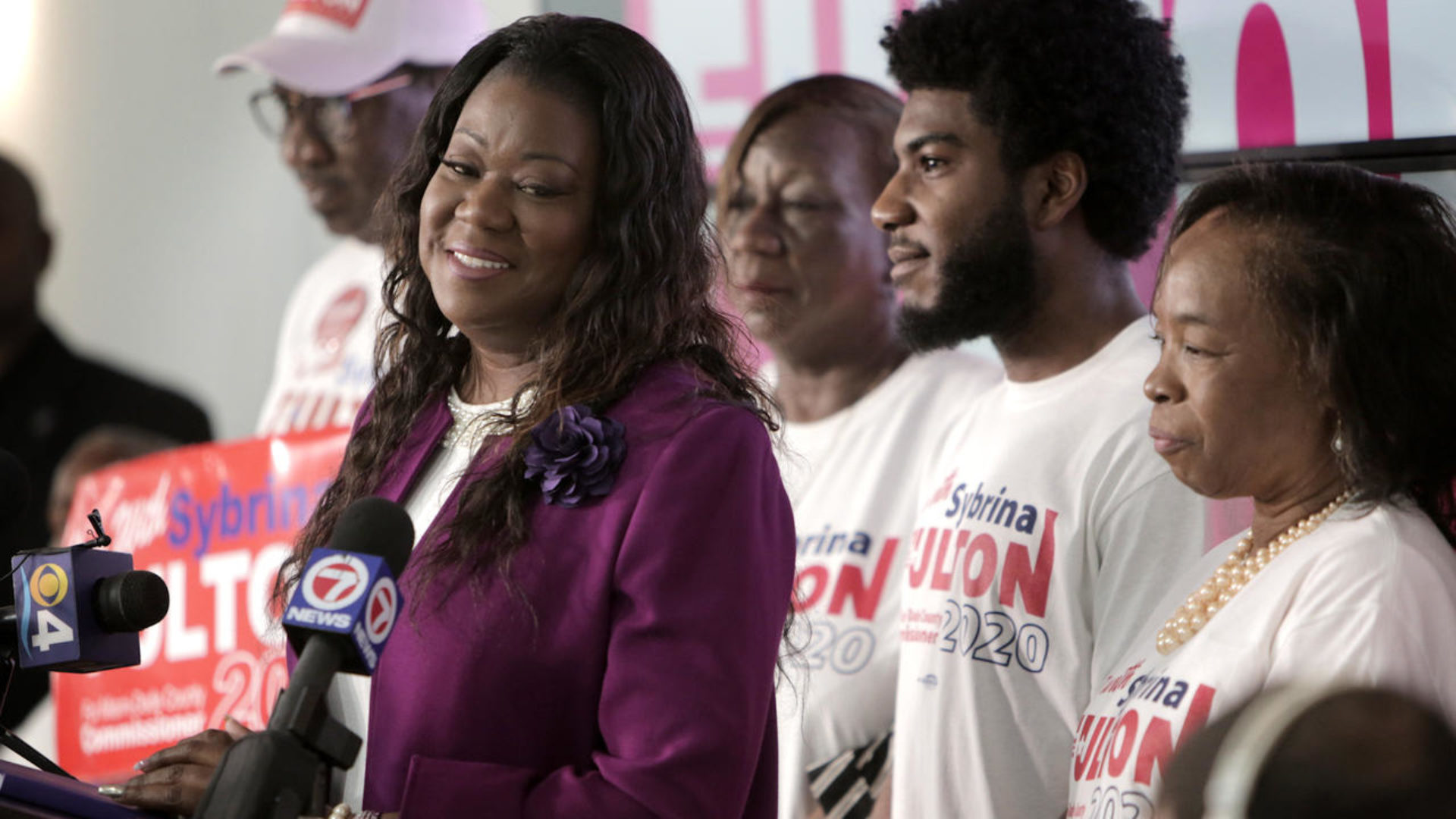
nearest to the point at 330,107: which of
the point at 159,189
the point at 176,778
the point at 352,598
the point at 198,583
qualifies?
the point at 198,583

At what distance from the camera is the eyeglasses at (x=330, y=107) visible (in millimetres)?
4395

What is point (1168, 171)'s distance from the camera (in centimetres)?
299

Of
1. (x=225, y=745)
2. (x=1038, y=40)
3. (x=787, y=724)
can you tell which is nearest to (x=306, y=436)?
(x=787, y=724)

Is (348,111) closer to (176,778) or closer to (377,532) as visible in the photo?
(176,778)

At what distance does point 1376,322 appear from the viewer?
1923 millimetres

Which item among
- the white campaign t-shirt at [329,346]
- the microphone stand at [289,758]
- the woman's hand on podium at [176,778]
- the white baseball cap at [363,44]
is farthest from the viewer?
the white baseball cap at [363,44]

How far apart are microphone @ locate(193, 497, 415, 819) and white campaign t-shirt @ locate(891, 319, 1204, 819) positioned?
1387mm

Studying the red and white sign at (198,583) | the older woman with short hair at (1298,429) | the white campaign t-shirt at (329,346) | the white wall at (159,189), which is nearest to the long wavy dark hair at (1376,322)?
the older woman with short hair at (1298,429)

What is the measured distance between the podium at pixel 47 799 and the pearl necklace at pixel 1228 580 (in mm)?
1210

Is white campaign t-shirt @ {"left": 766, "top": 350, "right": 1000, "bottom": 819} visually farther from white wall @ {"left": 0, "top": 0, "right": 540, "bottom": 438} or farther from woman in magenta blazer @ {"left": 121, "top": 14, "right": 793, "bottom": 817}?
white wall @ {"left": 0, "top": 0, "right": 540, "bottom": 438}

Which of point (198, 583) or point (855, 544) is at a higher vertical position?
point (855, 544)

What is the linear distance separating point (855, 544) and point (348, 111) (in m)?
1.98

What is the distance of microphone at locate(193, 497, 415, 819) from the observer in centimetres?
117

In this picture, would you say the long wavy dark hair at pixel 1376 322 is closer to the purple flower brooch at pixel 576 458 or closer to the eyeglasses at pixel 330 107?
the purple flower brooch at pixel 576 458
